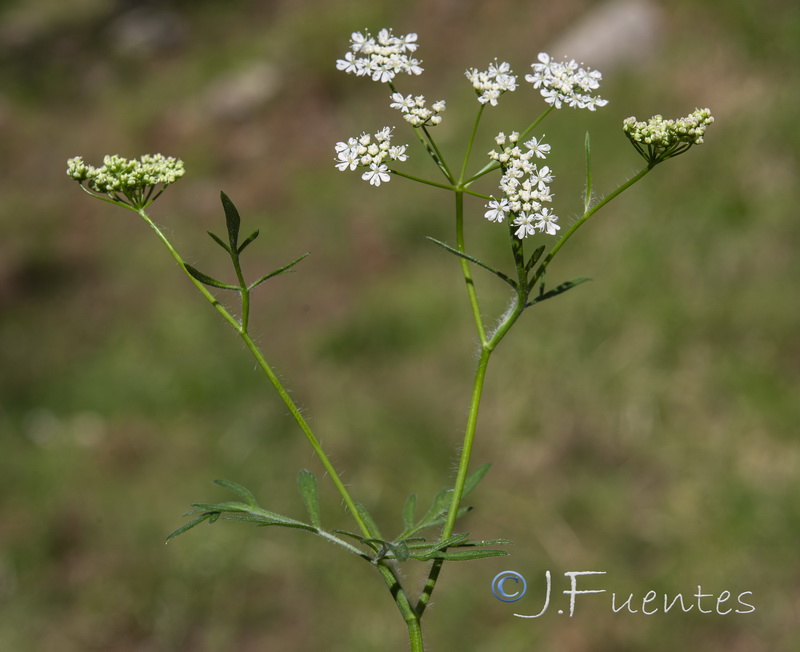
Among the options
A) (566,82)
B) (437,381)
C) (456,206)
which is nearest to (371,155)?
(456,206)

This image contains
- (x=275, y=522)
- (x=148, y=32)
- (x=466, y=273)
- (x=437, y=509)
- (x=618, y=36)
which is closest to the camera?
(x=275, y=522)

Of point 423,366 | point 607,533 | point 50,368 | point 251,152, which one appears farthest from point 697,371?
point 251,152

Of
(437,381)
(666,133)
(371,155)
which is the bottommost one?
(371,155)

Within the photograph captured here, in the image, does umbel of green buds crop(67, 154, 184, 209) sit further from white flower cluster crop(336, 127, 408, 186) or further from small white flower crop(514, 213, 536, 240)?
small white flower crop(514, 213, 536, 240)

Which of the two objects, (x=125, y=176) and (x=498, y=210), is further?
(x=125, y=176)

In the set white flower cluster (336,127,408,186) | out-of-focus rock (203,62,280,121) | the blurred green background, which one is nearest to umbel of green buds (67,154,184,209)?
white flower cluster (336,127,408,186)

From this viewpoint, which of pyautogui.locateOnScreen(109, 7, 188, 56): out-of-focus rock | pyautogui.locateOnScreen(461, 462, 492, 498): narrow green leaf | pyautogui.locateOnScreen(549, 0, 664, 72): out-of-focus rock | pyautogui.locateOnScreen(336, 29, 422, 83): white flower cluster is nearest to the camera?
pyautogui.locateOnScreen(336, 29, 422, 83): white flower cluster

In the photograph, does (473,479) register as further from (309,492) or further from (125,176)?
(125,176)

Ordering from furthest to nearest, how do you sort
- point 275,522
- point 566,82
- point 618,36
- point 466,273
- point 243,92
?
point 243,92
point 618,36
point 566,82
point 466,273
point 275,522
